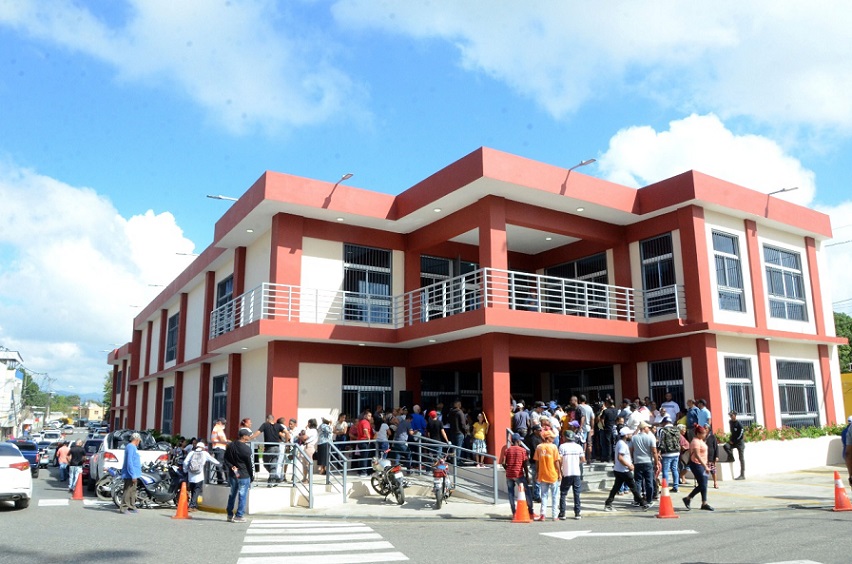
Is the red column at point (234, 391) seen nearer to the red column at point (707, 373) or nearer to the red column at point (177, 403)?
the red column at point (177, 403)

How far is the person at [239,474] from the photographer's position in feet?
41.0

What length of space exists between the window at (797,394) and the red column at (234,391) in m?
17.0

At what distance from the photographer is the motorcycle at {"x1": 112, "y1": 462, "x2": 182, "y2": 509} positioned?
14.9 metres

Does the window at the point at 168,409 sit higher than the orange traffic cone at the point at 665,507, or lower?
higher

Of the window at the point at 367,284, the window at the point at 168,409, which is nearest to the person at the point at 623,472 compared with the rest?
the window at the point at 367,284

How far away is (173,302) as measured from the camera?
3356 centimetres

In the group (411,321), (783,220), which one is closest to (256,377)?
(411,321)

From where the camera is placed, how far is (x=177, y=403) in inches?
1173

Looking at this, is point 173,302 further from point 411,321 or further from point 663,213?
point 663,213

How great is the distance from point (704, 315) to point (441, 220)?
7787 millimetres

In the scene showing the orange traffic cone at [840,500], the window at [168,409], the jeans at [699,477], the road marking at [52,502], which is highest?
the window at [168,409]

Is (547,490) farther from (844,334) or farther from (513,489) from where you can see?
(844,334)

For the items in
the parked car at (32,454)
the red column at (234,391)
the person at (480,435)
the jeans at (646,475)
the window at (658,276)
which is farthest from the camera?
the parked car at (32,454)

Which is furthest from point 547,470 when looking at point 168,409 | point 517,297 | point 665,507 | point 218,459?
point 168,409
